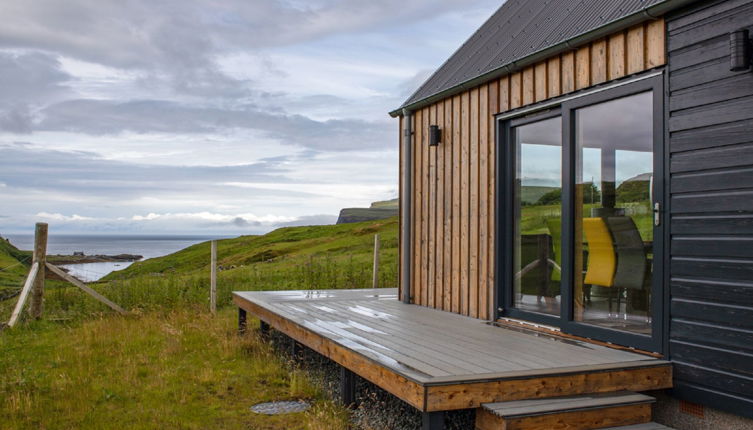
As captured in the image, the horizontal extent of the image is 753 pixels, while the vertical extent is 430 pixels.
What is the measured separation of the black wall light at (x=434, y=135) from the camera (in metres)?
6.32

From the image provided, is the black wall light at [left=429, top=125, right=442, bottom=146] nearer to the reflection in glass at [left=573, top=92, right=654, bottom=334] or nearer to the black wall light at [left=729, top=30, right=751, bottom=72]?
the reflection in glass at [left=573, top=92, right=654, bottom=334]

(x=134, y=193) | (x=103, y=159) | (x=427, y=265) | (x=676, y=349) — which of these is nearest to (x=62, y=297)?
(x=427, y=265)

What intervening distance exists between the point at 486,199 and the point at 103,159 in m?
48.9

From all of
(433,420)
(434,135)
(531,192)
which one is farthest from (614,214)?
(434,135)

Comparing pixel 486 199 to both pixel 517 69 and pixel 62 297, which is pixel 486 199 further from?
pixel 62 297

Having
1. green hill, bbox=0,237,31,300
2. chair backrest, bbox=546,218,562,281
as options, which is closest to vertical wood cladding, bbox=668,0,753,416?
chair backrest, bbox=546,218,562,281

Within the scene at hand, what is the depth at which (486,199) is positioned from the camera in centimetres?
554

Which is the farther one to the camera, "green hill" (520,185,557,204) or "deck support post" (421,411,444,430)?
"green hill" (520,185,557,204)

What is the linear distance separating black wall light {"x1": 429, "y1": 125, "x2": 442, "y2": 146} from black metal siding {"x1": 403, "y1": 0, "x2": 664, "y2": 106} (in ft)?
1.23

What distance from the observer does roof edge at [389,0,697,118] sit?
3709 mm

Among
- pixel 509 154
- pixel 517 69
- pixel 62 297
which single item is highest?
pixel 517 69

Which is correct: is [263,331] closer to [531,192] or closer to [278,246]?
[531,192]

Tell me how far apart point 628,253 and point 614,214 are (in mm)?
296

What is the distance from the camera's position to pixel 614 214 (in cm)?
426
